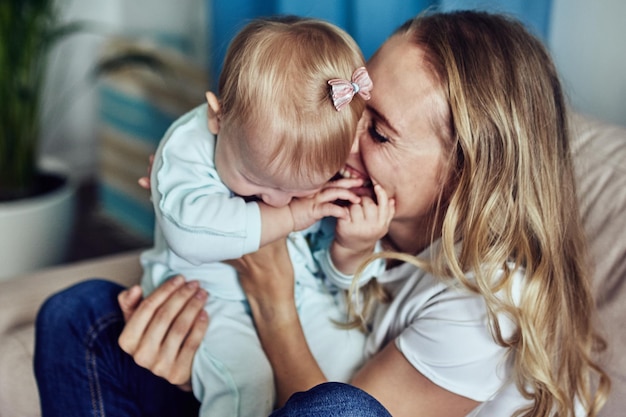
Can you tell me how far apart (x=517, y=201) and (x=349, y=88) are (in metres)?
0.31

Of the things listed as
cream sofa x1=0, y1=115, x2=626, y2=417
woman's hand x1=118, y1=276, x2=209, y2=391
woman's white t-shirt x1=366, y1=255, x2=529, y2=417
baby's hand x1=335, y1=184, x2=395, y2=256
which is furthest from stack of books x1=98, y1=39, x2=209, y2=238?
woman's white t-shirt x1=366, y1=255, x2=529, y2=417

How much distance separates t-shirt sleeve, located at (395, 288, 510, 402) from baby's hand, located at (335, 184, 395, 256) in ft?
0.48

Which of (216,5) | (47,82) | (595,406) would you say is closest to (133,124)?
(47,82)

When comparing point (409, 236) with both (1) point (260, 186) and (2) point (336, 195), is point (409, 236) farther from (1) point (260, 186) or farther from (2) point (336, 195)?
(1) point (260, 186)

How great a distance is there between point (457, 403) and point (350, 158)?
40 centimetres

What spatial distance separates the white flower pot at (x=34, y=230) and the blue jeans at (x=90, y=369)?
108 cm

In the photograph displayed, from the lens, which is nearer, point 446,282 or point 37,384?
point 446,282

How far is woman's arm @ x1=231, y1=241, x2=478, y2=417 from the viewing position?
112 cm

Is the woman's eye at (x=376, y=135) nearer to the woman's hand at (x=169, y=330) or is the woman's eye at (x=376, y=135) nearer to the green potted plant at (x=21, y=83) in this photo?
the woman's hand at (x=169, y=330)

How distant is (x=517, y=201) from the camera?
112cm

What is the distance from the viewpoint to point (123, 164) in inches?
121

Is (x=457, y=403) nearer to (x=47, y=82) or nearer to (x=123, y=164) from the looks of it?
(x=123, y=164)

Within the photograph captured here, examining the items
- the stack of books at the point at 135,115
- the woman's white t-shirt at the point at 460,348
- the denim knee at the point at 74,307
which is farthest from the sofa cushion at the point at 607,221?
the stack of books at the point at 135,115

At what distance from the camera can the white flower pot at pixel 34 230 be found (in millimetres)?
2367
